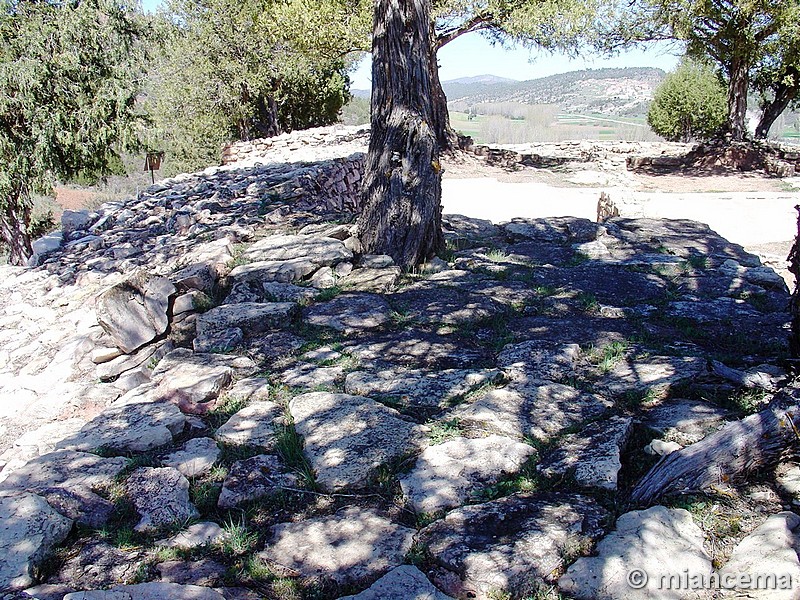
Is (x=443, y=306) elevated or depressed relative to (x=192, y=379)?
elevated

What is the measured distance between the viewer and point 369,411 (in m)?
2.94

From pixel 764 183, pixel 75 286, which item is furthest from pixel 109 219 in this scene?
pixel 764 183

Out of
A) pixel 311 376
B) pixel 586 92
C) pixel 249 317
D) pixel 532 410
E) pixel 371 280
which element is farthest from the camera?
pixel 586 92

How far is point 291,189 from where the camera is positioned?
25.0 ft

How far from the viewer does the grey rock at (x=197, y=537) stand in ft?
7.20

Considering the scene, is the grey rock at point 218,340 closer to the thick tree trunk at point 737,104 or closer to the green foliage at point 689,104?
the thick tree trunk at point 737,104

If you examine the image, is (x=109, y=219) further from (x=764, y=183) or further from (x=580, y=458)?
(x=764, y=183)

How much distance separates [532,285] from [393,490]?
8.46ft

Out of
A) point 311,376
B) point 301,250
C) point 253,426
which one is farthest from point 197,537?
point 301,250

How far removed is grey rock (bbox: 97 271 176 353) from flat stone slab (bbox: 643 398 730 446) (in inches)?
123

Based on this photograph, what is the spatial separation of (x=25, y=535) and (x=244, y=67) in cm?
1881

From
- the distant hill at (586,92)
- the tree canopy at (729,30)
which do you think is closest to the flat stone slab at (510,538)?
the tree canopy at (729,30)

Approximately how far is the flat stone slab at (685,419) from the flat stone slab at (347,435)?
3.47 ft

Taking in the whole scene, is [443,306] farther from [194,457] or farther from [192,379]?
[194,457]
